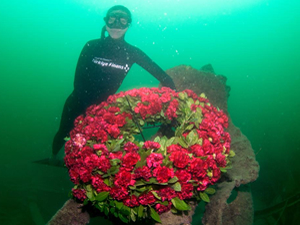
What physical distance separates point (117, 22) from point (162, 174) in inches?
187

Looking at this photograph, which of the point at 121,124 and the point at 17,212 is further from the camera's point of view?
the point at 17,212

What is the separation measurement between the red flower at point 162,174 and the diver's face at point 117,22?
455 cm

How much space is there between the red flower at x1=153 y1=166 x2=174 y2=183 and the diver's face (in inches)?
179

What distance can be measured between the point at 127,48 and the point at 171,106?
295 cm

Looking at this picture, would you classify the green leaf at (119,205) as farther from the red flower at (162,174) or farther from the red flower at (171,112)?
the red flower at (171,112)

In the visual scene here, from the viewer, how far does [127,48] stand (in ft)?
17.0

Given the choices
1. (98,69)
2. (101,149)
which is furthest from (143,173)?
(98,69)

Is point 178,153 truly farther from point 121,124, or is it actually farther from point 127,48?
A: point 127,48

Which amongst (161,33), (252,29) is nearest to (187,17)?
(161,33)

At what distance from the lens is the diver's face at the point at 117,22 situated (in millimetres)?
5105

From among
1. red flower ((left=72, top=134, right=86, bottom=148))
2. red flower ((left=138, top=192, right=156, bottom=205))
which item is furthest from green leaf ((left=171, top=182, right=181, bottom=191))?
red flower ((left=72, top=134, right=86, bottom=148))

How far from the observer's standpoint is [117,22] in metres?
5.12

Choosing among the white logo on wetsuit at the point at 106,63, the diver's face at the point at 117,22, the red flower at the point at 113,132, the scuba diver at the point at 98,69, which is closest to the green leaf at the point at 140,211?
the red flower at the point at 113,132

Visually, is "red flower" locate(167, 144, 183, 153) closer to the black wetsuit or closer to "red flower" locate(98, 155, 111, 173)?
"red flower" locate(98, 155, 111, 173)
